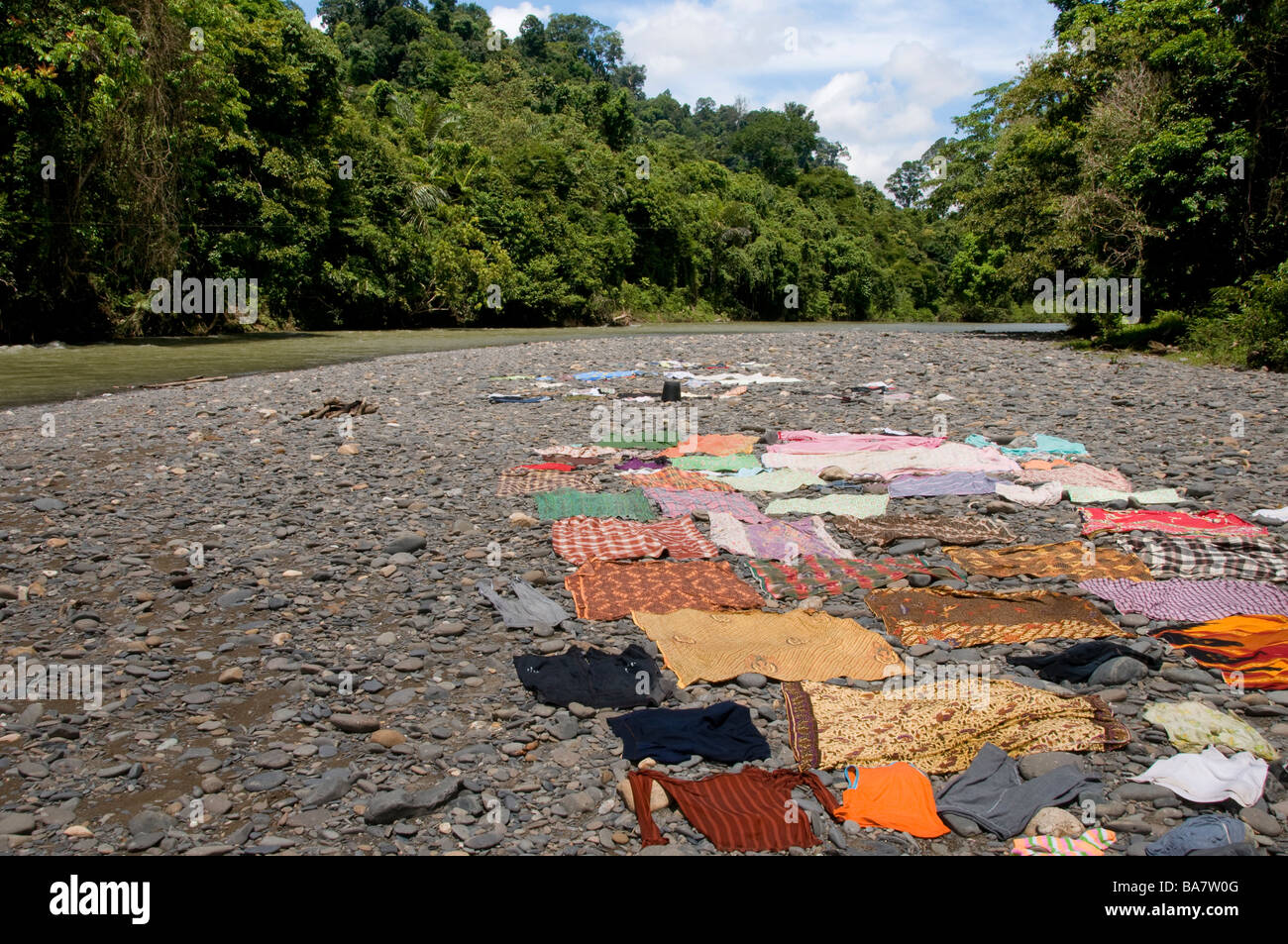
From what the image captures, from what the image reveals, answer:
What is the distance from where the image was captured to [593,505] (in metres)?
7.36

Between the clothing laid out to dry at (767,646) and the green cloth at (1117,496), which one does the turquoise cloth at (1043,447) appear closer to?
the green cloth at (1117,496)

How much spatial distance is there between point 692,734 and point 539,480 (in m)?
4.42

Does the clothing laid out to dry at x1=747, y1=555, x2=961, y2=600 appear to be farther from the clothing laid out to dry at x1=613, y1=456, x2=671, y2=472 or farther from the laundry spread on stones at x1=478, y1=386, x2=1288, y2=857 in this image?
the clothing laid out to dry at x1=613, y1=456, x2=671, y2=472

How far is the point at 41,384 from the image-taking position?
14.0 metres

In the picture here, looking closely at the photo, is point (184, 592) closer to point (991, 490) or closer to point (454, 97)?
point (991, 490)

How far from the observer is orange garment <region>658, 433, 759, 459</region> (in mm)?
9359

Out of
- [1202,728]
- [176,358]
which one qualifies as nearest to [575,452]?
[1202,728]

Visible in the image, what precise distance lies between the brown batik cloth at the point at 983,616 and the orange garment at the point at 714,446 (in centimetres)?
382

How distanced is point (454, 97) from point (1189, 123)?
39257 millimetres

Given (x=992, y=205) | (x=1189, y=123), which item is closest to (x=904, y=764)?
(x=1189, y=123)

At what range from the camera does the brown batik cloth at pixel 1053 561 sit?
5.98m

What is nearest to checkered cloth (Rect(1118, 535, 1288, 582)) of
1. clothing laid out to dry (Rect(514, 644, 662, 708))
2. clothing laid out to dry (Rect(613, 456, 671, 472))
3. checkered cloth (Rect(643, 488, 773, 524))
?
checkered cloth (Rect(643, 488, 773, 524))

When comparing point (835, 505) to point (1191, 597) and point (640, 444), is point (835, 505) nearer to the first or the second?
point (1191, 597)

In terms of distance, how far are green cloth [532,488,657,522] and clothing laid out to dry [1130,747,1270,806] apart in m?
4.13
